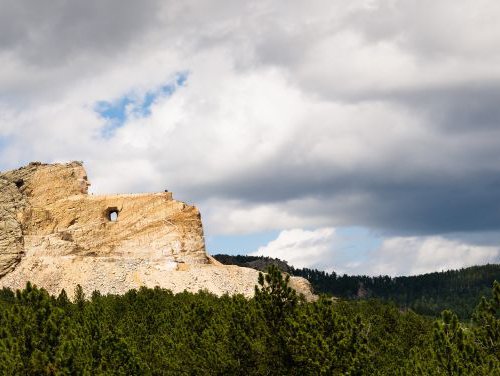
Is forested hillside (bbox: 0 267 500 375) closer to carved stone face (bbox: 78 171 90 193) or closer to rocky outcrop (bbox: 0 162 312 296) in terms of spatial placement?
rocky outcrop (bbox: 0 162 312 296)

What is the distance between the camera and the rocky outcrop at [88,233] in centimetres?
11125

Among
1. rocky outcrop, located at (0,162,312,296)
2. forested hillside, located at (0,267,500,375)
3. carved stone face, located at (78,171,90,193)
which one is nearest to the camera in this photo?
forested hillside, located at (0,267,500,375)

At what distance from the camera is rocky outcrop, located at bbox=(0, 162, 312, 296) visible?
111 metres

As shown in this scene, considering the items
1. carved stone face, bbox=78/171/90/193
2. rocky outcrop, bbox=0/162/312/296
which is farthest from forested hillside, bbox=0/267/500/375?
carved stone face, bbox=78/171/90/193

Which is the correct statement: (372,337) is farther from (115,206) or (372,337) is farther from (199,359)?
(115,206)

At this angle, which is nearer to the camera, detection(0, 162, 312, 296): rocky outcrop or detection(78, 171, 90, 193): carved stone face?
detection(0, 162, 312, 296): rocky outcrop

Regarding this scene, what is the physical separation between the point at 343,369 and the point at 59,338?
12.7 meters

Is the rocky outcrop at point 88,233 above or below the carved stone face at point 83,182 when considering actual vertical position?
below

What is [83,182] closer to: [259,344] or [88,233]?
[88,233]

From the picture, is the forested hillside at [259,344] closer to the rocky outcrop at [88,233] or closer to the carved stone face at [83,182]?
the rocky outcrop at [88,233]

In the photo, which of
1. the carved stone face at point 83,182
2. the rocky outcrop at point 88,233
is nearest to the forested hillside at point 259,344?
the rocky outcrop at point 88,233

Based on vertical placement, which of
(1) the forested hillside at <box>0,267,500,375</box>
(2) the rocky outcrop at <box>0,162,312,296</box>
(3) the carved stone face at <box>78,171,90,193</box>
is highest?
(3) the carved stone face at <box>78,171,90,193</box>

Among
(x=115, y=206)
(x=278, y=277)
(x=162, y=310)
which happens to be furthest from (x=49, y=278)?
(x=278, y=277)

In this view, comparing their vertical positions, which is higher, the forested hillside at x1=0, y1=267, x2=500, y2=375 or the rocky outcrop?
the rocky outcrop
